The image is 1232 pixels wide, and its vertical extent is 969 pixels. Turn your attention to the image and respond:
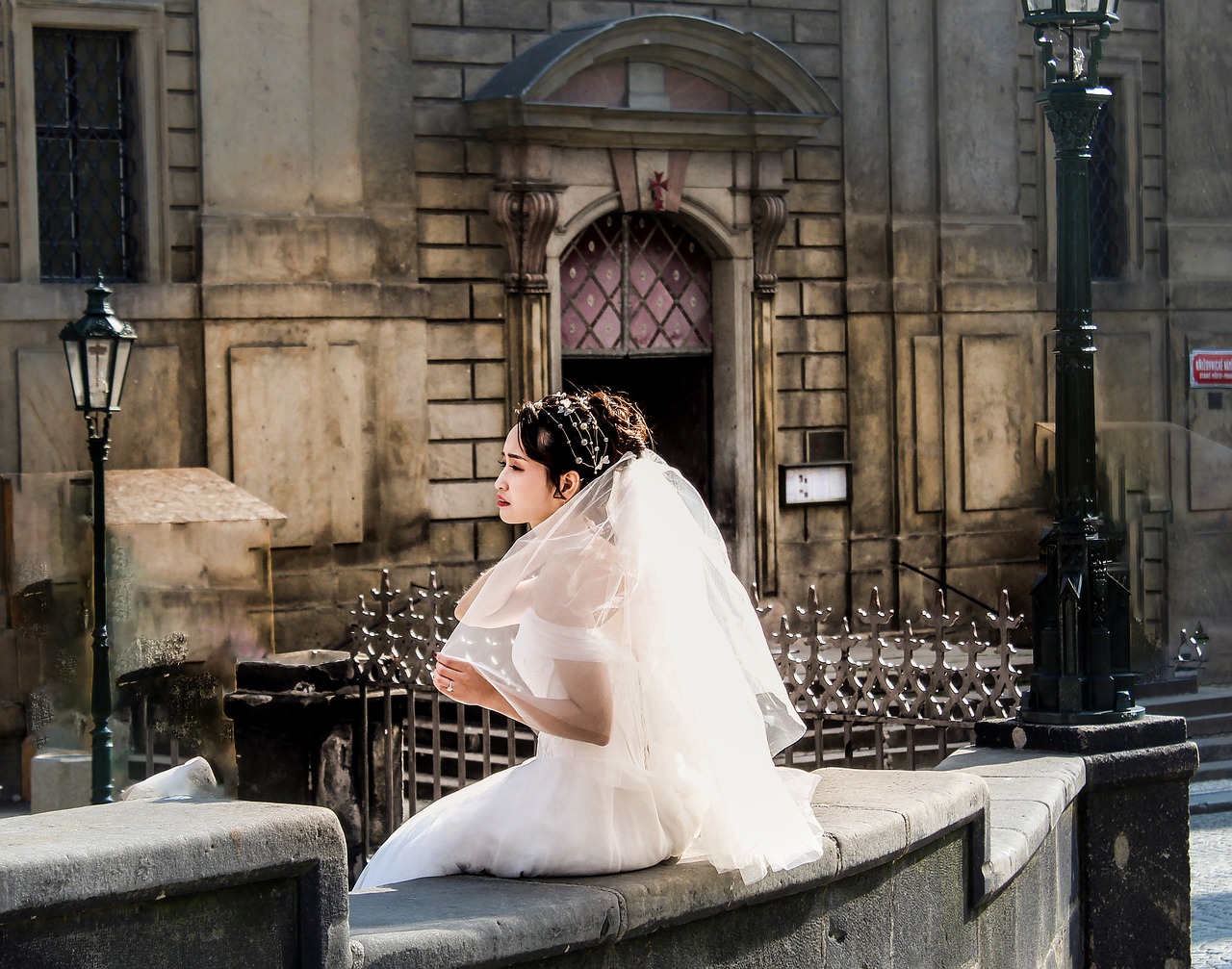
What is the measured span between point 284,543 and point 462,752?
4877 millimetres

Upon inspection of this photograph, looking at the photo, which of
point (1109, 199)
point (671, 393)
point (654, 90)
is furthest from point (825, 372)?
point (1109, 199)

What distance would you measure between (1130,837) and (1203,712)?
25.1ft

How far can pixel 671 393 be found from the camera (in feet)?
52.3

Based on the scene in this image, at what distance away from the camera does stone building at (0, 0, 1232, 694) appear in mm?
13328

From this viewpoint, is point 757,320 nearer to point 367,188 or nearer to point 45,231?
point 367,188

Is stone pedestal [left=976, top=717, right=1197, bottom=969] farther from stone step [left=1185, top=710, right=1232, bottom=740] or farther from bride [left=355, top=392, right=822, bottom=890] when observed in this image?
stone step [left=1185, top=710, right=1232, bottom=740]

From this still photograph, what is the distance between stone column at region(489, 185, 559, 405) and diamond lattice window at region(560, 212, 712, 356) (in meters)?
0.45

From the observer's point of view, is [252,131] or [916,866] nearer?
[916,866]

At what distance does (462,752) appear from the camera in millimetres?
9164

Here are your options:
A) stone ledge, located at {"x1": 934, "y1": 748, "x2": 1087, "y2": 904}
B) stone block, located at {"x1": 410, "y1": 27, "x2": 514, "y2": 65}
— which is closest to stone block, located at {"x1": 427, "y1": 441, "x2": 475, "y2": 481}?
stone block, located at {"x1": 410, "y1": 27, "x2": 514, "y2": 65}

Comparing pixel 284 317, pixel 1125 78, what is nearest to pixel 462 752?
pixel 284 317

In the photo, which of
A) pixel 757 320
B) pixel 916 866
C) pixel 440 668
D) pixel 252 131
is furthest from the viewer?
pixel 757 320

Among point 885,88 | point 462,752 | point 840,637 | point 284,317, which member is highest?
point 885,88

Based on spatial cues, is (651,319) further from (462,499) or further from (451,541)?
(451,541)
